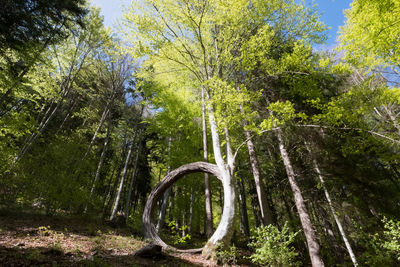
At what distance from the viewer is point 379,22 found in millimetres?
4816

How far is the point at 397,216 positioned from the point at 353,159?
234cm

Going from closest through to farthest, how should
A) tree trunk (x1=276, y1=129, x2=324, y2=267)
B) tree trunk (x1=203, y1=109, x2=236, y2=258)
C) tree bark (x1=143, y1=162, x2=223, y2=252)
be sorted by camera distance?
tree trunk (x1=203, y1=109, x2=236, y2=258), tree trunk (x1=276, y1=129, x2=324, y2=267), tree bark (x1=143, y1=162, x2=223, y2=252)

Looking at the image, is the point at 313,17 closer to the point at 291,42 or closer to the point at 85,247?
the point at 291,42

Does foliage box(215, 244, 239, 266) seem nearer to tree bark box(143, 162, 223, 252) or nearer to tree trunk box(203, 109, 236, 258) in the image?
tree trunk box(203, 109, 236, 258)

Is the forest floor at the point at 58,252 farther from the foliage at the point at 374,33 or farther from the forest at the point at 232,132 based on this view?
the foliage at the point at 374,33

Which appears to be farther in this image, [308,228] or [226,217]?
[308,228]

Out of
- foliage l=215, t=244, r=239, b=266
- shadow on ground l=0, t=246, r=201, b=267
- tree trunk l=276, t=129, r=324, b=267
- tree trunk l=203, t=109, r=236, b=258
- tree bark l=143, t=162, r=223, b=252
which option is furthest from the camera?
tree bark l=143, t=162, r=223, b=252

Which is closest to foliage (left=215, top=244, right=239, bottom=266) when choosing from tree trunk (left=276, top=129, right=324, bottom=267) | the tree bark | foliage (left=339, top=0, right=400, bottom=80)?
tree trunk (left=276, top=129, right=324, bottom=267)

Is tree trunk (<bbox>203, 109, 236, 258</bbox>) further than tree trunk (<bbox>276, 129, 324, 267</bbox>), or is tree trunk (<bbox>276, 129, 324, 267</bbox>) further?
tree trunk (<bbox>276, 129, 324, 267</bbox>)

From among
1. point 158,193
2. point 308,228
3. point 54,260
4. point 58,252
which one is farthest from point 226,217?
point 58,252

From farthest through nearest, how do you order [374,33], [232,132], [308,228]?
[232,132]
[308,228]
[374,33]

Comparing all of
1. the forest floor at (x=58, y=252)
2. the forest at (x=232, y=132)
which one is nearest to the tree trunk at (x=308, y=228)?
the forest at (x=232, y=132)

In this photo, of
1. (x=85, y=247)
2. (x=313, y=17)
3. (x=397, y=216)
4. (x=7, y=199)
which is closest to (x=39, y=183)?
(x=7, y=199)

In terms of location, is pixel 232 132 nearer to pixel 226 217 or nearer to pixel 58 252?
pixel 226 217
